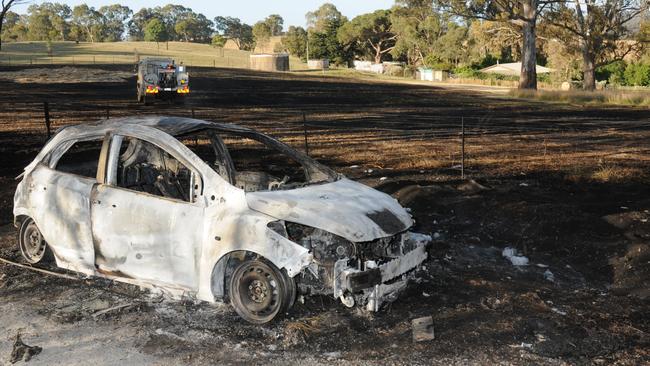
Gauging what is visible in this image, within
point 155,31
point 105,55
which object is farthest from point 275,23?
point 105,55

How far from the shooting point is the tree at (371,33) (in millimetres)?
101750

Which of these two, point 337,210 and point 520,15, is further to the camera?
point 520,15

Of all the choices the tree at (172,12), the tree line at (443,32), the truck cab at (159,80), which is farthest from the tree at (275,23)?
the truck cab at (159,80)

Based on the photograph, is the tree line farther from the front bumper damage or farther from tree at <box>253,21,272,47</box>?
the front bumper damage

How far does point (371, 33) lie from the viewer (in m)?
103

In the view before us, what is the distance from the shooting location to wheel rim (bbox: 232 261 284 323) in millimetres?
4914

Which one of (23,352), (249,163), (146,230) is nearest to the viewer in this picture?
(23,352)

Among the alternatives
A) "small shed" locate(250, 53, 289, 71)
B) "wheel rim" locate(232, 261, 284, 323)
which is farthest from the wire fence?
"small shed" locate(250, 53, 289, 71)

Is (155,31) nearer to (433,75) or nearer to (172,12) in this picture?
(172,12)

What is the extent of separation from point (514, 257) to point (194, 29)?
18393 cm

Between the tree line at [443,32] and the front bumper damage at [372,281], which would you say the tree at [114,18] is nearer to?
the tree line at [443,32]

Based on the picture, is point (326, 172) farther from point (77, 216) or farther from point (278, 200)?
point (77, 216)

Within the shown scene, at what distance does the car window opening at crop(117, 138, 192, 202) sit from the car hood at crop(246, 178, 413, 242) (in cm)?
118

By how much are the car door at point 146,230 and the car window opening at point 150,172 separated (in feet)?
0.09
